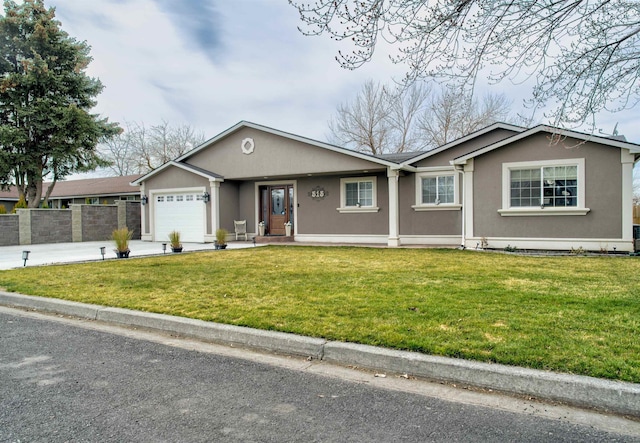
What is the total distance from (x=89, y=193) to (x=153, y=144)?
1181 centimetres

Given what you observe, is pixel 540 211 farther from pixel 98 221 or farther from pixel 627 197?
pixel 98 221

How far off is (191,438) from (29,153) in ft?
73.7

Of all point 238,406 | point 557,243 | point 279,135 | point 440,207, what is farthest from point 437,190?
point 238,406

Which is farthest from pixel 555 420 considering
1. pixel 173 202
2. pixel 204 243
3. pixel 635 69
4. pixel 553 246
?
pixel 173 202

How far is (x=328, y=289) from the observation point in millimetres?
6172

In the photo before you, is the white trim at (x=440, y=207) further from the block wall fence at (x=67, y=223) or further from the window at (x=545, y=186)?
the block wall fence at (x=67, y=223)

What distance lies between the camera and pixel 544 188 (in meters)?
11.5

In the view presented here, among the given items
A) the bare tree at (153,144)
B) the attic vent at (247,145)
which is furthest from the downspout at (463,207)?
the bare tree at (153,144)

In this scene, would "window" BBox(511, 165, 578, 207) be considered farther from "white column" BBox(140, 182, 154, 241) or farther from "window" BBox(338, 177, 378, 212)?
"white column" BBox(140, 182, 154, 241)

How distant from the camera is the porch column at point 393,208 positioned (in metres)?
13.8

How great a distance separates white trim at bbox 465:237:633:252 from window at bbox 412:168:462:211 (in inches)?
78.9

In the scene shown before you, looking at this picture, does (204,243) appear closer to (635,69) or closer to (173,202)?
(173,202)

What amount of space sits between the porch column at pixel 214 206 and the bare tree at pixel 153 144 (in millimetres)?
22115

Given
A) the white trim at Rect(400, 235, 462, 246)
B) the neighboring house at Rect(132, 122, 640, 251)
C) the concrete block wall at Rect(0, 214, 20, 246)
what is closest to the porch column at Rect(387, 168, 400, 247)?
the neighboring house at Rect(132, 122, 640, 251)
